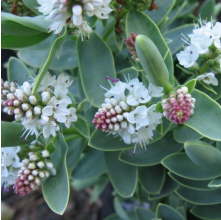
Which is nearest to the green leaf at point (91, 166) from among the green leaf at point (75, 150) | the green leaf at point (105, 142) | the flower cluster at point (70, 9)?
the green leaf at point (75, 150)

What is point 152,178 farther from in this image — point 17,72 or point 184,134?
point 17,72

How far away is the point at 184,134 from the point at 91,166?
58 cm

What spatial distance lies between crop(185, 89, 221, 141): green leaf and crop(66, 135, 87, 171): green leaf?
1.93ft

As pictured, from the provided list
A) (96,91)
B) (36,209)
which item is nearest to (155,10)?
(96,91)

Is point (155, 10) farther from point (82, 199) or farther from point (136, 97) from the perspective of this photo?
point (82, 199)

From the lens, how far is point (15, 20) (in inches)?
42.6

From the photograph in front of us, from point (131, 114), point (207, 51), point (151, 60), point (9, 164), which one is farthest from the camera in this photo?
point (9, 164)

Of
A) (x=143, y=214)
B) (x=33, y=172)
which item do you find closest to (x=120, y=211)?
(x=143, y=214)

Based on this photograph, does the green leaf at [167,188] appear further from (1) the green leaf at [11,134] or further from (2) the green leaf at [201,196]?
(1) the green leaf at [11,134]

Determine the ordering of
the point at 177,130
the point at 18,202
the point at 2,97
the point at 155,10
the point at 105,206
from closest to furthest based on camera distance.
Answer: the point at 2,97 < the point at 177,130 < the point at 155,10 < the point at 105,206 < the point at 18,202

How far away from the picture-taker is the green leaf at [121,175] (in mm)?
1409

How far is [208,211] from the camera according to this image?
1399 millimetres

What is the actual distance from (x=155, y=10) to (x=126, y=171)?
Result: 0.74m

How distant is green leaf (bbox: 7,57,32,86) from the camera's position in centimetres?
141
